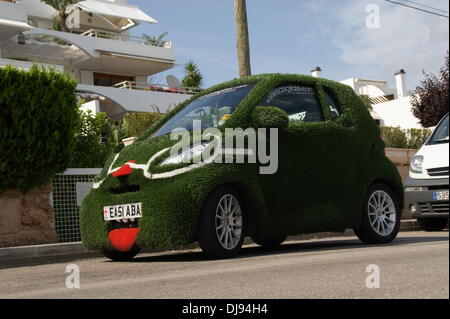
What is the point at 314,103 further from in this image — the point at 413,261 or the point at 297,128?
the point at 413,261

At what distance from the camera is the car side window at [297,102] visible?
23.3 ft

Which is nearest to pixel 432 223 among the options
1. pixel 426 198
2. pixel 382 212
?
pixel 426 198

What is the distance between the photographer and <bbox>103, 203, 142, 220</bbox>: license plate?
648 centimetres

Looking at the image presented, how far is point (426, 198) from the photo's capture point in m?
9.52

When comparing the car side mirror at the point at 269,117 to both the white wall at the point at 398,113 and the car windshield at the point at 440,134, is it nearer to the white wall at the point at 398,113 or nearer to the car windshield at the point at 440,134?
the car windshield at the point at 440,134

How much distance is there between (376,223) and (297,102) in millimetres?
1660

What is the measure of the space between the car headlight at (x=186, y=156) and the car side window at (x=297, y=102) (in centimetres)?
93

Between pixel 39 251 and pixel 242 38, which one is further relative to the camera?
pixel 242 38

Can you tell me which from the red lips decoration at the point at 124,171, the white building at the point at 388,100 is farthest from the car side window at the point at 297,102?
the white building at the point at 388,100

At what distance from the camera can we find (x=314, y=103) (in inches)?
295

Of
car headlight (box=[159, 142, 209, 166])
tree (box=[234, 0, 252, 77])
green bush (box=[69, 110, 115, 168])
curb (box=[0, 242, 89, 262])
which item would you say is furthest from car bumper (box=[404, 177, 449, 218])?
green bush (box=[69, 110, 115, 168])

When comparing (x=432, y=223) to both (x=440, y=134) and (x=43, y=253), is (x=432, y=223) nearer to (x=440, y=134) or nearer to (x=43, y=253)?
(x=440, y=134)

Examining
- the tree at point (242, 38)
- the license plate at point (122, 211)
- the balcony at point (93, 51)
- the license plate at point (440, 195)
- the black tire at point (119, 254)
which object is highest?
the balcony at point (93, 51)
